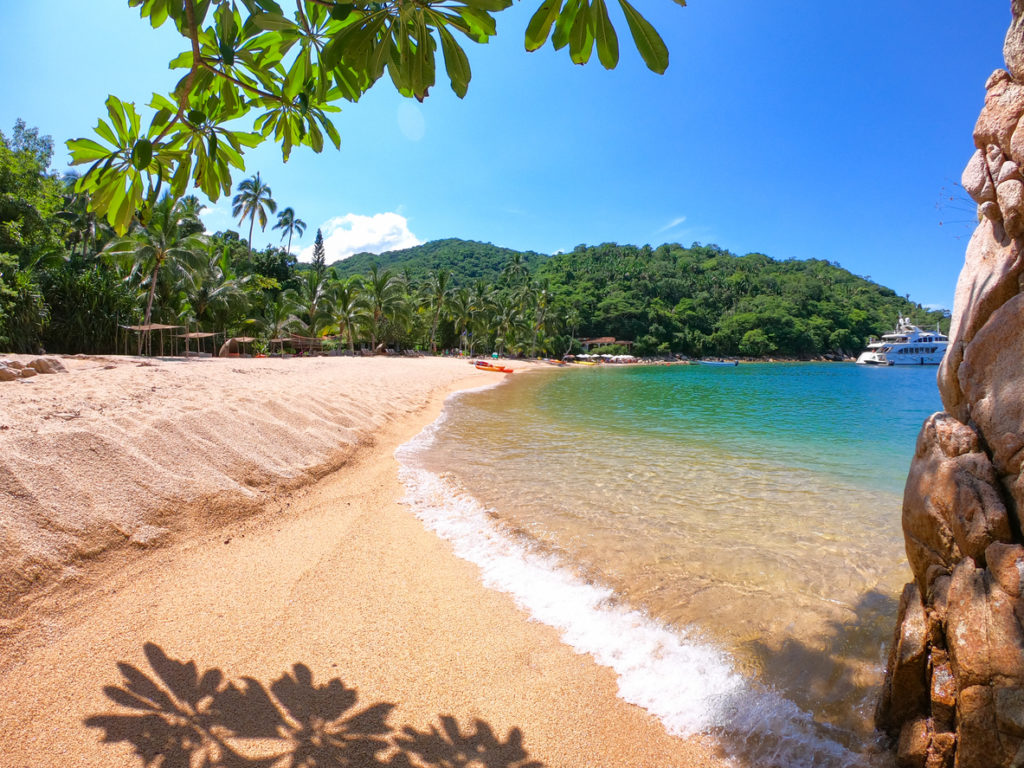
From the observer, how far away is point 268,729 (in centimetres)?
211

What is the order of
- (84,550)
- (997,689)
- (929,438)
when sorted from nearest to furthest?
(997,689) → (929,438) → (84,550)

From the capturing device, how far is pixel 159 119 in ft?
7.39

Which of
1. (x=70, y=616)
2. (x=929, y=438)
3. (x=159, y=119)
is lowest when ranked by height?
(x=70, y=616)

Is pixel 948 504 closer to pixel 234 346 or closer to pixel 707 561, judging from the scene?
pixel 707 561

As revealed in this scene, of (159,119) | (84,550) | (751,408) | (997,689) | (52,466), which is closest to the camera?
(997,689)

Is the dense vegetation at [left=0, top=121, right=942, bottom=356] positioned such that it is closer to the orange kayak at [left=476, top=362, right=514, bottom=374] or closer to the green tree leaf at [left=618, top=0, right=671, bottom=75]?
the green tree leaf at [left=618, top=0, right=671, bottom=75]

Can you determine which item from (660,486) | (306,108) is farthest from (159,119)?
(660,486)

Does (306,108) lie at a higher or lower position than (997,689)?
higher

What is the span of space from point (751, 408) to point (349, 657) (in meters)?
18.9

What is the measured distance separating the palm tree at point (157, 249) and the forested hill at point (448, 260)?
65.9m

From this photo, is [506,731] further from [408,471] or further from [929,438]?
[408,471]

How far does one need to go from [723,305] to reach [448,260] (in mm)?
66601

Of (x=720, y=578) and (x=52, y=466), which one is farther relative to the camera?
(x=720, y=578)

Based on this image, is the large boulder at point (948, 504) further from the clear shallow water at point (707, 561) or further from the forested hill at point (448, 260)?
the forested hill at point (448, 260)
